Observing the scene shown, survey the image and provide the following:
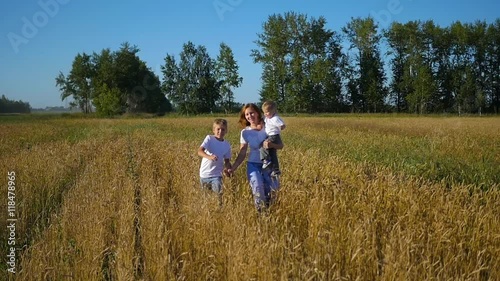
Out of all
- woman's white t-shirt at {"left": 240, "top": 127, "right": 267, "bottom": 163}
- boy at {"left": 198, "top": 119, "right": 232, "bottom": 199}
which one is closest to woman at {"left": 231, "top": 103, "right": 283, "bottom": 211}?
woman's white t-shirt at {"left": 240, "top": 127, "right": 267, "bottom": 163}

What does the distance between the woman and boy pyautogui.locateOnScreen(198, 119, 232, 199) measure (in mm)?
268

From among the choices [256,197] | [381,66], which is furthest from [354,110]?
[256,197]

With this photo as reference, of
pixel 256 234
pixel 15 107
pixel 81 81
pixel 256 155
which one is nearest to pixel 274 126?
pixel 256 155

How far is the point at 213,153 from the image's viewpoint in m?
5.74

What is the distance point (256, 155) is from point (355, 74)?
62.2m

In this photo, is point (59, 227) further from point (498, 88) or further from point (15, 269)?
point (498, 88)

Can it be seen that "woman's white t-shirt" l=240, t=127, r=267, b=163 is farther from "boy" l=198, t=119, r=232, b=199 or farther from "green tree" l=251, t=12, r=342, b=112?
"green tree" l=251, t=12, r=342, b=112

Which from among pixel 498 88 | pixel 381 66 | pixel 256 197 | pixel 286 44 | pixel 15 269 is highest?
pixel 286 44

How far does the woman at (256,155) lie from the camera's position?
5.43 m

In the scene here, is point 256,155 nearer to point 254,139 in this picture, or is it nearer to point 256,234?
point 254,139

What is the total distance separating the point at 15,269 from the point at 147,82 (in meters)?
82.5

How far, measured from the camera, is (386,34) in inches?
2544

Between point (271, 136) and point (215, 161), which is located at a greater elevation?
point (271, 136)

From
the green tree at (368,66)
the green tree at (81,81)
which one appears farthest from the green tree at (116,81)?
the green tree at (368,66)
